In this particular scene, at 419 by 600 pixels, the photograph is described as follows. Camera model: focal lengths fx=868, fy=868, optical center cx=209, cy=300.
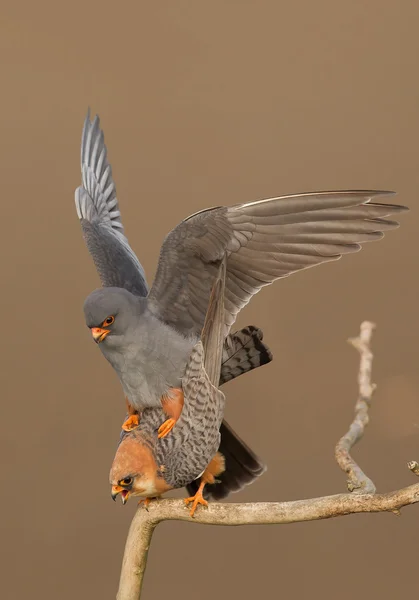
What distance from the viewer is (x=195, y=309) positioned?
7.40 ft

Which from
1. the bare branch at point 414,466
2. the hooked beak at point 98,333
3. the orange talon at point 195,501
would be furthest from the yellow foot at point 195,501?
the bare branch at point 414,466

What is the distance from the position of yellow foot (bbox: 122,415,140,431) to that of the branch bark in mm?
202

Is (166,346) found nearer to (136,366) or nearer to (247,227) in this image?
(136,366)

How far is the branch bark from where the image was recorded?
192 centimetres

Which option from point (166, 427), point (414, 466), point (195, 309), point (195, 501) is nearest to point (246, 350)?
point (195, 309)

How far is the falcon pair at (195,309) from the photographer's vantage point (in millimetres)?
2082

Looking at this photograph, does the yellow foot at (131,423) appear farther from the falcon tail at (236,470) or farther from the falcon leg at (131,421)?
the falcon tail at (236,470)

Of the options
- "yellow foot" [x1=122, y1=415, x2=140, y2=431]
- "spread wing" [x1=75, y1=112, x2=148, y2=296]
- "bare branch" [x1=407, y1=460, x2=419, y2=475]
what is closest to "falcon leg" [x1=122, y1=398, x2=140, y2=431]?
"yellow foot" [x1=122, y1=415, x2=140, y2=431]

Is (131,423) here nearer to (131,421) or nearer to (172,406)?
(131,421)

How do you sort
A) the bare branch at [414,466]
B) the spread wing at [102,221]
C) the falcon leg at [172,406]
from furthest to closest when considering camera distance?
1. the spread wing at [102,221]
2. the falcon leg at [172,406]
3. the bare branch at [414,466]

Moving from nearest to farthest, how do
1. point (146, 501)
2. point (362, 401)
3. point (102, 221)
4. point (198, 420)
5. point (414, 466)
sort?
point (414, 466)
point (198, 420)
point (146, 501)
point (362, 401)
point (102, 221)

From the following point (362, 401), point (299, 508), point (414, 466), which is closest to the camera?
point (414, 466)

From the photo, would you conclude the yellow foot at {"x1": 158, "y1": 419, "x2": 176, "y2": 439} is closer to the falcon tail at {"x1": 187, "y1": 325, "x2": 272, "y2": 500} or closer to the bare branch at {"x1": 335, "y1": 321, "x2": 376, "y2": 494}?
the falcon tail at {"x1": 187, "y1": 325, "x2": 272, "y2": 500}

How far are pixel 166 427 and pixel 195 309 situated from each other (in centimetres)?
31
